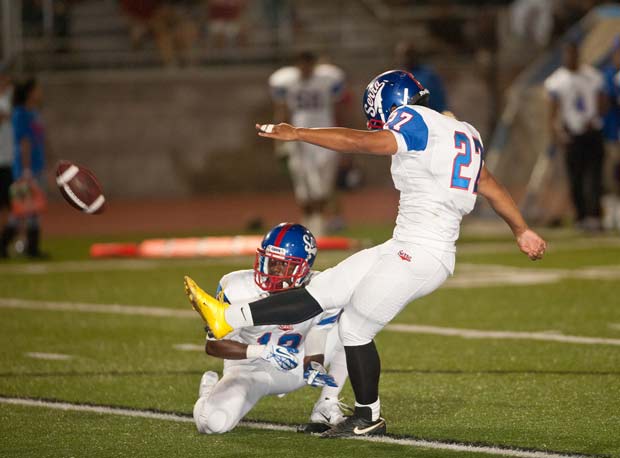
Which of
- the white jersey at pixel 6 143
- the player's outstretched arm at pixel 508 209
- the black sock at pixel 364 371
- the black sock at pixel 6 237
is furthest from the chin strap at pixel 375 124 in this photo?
the white jersey at pixel 6 143

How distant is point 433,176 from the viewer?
601 centimetres

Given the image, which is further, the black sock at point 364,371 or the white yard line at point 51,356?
the white yard line at point 51,356

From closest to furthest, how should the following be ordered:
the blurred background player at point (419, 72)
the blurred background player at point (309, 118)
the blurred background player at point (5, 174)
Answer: the blurred background player at point (419, 72), the blurred background player at point (5, 174), the blurred background player at point (309, 118)

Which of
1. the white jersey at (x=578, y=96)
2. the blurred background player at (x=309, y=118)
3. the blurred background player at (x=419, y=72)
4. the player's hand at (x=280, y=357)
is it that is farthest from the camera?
the blurred background player at (x=309, y=118)

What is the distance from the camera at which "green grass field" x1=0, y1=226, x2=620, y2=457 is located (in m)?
6.00

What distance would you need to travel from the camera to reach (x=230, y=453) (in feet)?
19.0

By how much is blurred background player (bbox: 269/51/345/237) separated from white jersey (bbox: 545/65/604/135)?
2.60 meters

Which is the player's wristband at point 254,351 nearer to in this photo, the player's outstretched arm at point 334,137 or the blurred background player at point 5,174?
the player's outstretched arm at point 334,137

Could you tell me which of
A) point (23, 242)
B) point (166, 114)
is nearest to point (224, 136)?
point (166, 114)

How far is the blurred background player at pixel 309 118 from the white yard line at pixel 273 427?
331 inches

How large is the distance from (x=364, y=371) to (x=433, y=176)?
96 cm

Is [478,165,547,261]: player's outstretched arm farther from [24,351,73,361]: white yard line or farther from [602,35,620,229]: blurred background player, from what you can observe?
[602,35,620,229]: blurred background player

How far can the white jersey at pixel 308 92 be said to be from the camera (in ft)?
50.4

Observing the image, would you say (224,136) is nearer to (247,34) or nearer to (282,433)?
(247,34)
